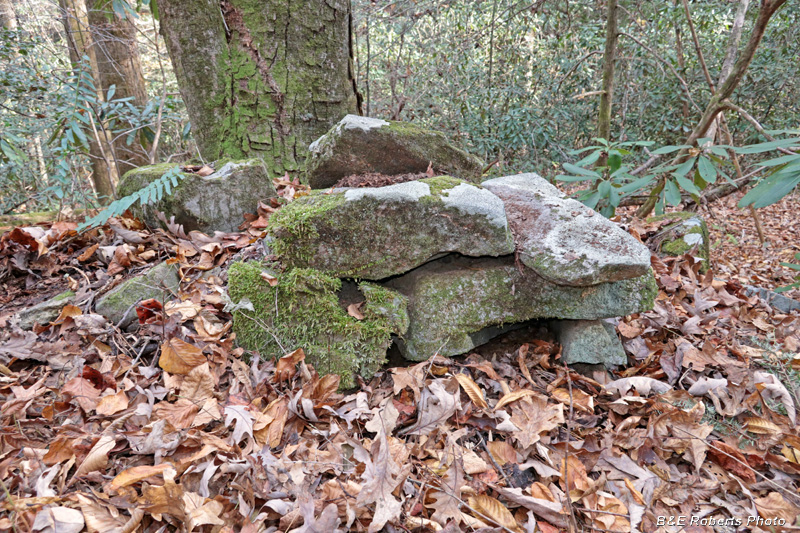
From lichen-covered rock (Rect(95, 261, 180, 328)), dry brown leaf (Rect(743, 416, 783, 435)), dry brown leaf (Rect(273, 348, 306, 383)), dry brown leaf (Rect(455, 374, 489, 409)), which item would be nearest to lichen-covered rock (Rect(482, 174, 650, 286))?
dry brown leaf (Rect(455, 374, 489, 409))

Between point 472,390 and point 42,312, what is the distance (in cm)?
240

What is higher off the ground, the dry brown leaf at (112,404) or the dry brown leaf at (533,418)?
the dry brown leaf at (112,404)

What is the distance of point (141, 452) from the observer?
5.63ft

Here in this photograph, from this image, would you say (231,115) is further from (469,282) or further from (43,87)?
(43,87)

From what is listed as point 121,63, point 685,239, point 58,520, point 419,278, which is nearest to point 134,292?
point 58,520

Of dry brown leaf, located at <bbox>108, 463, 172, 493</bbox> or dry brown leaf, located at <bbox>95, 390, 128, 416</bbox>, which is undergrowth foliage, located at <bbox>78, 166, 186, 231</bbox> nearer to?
dry brown leaf, located at <bbox>95, 390, 128, 416</bbox>

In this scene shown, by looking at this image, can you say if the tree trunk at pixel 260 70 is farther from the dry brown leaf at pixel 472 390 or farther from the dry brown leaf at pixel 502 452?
the dry brown leaf at pixel 502 452

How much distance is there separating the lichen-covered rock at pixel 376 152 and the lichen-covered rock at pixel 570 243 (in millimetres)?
569

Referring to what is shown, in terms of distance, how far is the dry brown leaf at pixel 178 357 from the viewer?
209cm

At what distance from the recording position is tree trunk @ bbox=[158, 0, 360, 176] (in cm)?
352

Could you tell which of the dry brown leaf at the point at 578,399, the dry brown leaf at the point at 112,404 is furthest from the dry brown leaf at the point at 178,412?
the dry brown leaf at the point at 578,399

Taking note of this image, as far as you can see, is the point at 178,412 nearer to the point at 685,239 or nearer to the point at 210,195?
the point at 210,195

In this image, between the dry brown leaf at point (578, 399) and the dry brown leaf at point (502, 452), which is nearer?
the dry brown leaf at point (502, 452)

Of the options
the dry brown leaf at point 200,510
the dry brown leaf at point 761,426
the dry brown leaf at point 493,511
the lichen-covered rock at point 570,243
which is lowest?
the dry brown leaf at point 761,426
